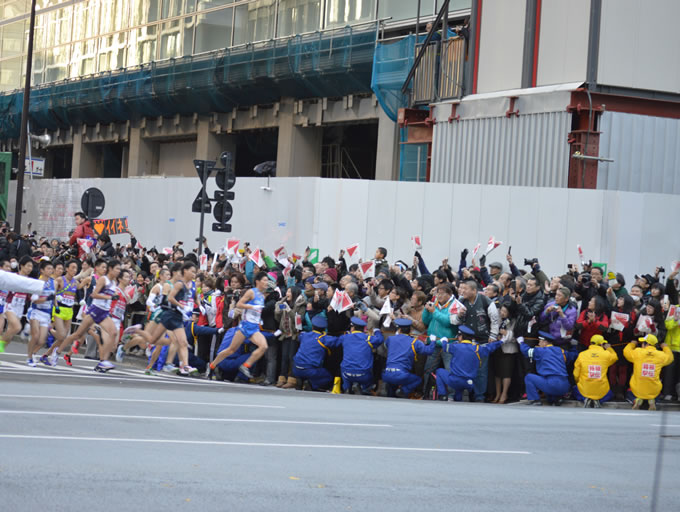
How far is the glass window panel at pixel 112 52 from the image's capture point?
48112mm

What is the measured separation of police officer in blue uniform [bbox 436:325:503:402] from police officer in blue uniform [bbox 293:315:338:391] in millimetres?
1981

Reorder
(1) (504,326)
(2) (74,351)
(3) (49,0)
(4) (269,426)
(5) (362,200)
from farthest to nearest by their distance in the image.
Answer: (3) (49,0) → (5) (362,200) → (2) (74,351) → (1) (504,326) → (4) (269,426)

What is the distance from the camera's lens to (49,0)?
184 ft

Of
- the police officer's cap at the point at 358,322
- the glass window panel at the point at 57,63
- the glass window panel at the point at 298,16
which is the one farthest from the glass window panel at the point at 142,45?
the police officer's cap at the point at 358,322

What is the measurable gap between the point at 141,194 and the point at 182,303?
47.4 ft

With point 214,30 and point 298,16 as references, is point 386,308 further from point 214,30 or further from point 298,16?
point 214,30

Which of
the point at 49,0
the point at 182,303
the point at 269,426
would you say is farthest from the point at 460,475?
the point at 49,0

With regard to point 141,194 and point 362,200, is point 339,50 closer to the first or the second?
point 141,194

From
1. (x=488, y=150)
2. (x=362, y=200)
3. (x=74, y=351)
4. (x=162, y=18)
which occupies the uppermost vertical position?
(x=162, y=18)

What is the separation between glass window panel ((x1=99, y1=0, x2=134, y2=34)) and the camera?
4824 centimetres

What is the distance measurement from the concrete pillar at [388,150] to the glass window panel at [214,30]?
10.3 metres

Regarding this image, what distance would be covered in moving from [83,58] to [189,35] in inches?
408

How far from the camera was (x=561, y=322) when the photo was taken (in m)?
15.0

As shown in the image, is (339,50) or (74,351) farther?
(339,50)
